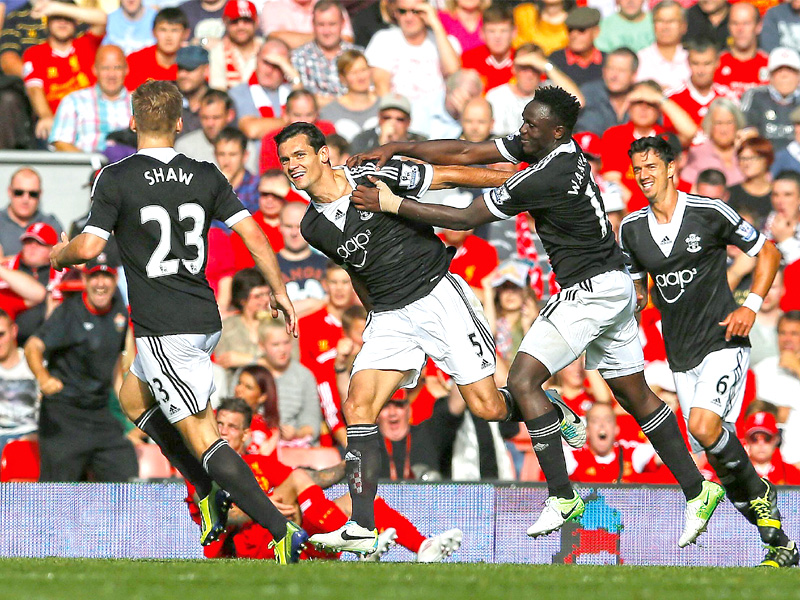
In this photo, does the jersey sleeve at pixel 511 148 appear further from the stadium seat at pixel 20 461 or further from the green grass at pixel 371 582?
the stadium seat at pixel 20 461

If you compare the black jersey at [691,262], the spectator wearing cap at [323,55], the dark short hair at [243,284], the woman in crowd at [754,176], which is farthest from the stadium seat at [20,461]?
the woman in crowd at [754,176]

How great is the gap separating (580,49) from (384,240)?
21.1ft

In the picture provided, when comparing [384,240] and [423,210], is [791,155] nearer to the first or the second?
[384,240]

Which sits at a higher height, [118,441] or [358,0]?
[358,0]

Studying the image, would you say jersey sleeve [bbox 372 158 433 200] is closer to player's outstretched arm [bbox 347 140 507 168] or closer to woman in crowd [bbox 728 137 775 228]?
player's outstretched arm [bbox 347 140 507 168]

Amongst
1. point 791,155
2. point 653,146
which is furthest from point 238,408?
point 791,155

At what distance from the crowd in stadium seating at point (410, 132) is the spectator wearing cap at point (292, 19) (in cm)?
2

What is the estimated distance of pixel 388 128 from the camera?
12.6 m

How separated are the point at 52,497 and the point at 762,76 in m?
8.64

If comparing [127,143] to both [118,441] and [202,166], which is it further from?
[202,166]

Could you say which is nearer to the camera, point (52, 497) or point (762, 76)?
point (52, 497)

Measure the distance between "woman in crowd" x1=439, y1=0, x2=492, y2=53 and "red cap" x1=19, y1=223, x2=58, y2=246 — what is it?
4.84 m

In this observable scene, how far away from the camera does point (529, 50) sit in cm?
1334

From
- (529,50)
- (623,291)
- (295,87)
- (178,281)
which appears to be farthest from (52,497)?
(529,50)
